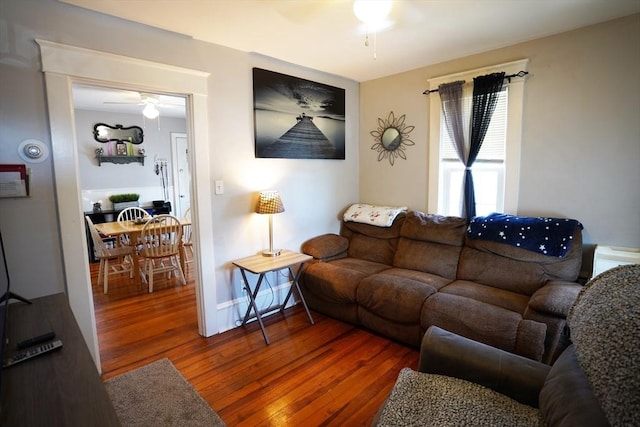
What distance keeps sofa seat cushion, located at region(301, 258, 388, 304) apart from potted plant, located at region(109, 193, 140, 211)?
13.9 ft

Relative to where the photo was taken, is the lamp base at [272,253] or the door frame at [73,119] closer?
the door frame at [73,119]

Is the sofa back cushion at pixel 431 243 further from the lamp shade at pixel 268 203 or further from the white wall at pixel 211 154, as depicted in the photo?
the lamp shade at pixel 268 203

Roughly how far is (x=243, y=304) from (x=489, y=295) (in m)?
2.09

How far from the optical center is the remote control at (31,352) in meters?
1.17

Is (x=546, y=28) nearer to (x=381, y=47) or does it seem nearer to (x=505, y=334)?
(x=381, y=47)

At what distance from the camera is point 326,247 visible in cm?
349

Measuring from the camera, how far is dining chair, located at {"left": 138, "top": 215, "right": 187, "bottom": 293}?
13.1 ft

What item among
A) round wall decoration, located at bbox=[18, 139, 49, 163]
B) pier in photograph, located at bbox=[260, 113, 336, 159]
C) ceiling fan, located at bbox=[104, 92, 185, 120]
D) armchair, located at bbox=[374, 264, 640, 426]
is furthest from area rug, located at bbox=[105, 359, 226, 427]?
ceiling fan, located at bbox=[104, 92, 185, 120]

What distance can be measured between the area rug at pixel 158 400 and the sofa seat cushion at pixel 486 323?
156cm

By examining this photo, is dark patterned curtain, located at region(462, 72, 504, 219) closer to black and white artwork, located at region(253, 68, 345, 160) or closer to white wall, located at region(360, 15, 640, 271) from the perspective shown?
white wall, located at region(360, 15, 640, 271)

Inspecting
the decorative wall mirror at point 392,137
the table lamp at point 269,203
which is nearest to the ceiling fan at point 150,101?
the table lamp at point 269,203

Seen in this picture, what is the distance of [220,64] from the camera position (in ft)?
8.99

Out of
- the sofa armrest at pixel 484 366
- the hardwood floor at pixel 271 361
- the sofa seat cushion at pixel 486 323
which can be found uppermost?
the sofa armrest at pixel 484 366

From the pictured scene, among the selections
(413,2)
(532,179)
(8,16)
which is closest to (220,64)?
(8,16)
